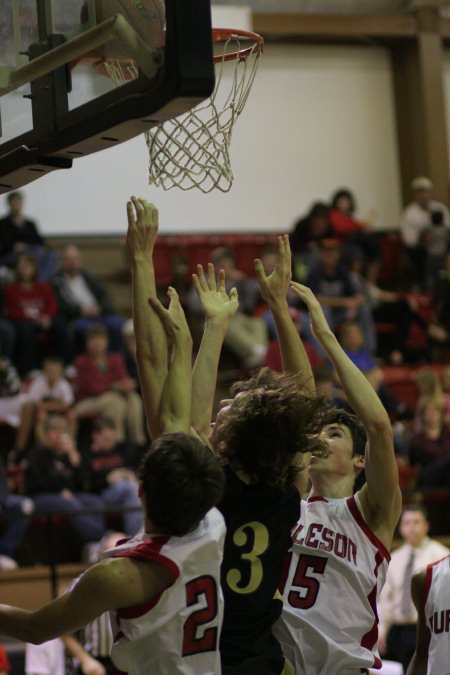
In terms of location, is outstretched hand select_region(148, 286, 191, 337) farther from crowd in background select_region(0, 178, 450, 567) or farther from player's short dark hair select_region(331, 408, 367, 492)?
crowd in background select_region(0, 178, 450, 567)

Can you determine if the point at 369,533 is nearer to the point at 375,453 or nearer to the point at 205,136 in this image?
the point at 375,453

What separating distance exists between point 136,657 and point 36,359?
7.67 metres

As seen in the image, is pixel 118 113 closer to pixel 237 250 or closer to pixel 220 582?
pixel 220 582

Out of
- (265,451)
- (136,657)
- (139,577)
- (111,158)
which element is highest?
(111,158)

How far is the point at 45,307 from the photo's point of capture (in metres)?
10.2

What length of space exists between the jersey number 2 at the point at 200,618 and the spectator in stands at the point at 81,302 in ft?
25.1

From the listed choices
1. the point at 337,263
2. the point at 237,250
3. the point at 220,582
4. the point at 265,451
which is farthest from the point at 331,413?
the point at 237,250

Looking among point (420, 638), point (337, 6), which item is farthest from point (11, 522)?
point (337, 6)

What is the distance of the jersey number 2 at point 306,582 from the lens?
3396 millimetres

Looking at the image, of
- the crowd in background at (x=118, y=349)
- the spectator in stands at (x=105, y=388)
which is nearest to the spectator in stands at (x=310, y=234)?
the crowd in background at (x=118, y=349)

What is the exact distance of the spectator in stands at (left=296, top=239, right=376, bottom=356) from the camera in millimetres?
11281

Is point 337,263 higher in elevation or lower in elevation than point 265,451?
higher

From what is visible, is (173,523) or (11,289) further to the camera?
(11,289)

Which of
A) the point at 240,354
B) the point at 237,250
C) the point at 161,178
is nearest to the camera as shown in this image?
the point at 161,178
